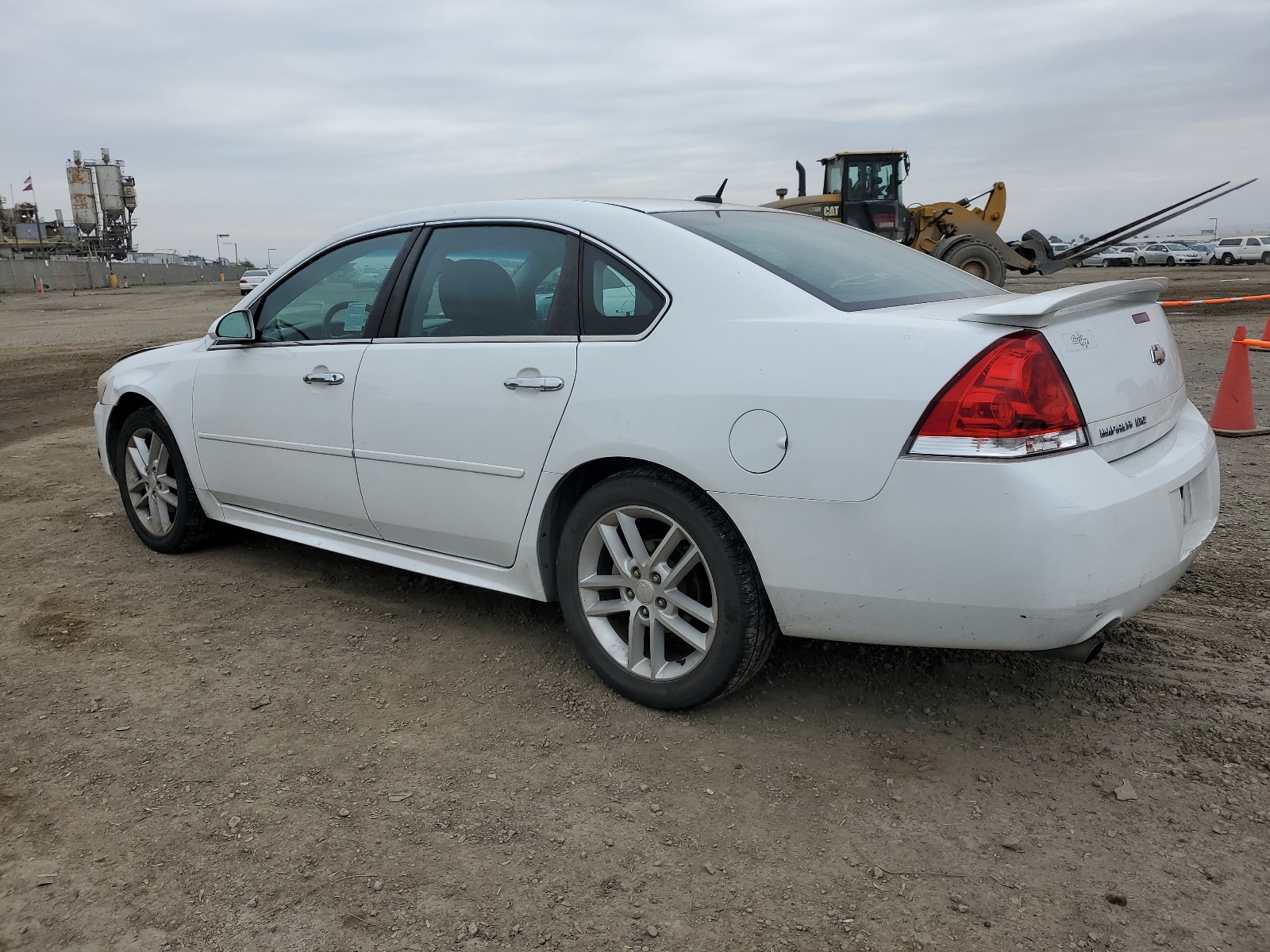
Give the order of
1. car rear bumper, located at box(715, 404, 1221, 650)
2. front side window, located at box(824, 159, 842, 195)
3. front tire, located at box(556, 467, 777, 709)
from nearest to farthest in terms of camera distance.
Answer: car rear bumper, located at box(715, 404, 1221, 650) < front tire, located at box(556, 467, 777, 709) < front side window, located at box(824, 159, 842, 195)

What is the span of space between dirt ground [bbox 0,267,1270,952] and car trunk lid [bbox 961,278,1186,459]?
0.88m

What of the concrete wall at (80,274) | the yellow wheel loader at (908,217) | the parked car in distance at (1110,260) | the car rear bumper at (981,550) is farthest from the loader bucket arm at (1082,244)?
the concrete wall at (80,274)

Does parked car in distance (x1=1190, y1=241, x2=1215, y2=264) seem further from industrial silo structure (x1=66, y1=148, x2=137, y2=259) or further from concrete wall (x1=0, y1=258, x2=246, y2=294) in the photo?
industrial silo structure (x1=66, y1=148, x2=137, y2=259)

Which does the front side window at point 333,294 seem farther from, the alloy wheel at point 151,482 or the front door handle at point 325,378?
the alloy wheel at point 151,482

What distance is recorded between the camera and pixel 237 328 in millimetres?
4137

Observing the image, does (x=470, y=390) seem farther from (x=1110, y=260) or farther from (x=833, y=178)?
(x=1110, y=260)

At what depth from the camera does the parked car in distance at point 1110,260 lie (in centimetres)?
4694

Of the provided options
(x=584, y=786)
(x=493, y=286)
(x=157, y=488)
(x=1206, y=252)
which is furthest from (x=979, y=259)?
(x=1206, y=252)

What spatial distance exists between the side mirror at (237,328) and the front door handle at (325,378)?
477mm

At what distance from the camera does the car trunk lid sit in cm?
251

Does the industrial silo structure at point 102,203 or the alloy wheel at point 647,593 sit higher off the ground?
the industrial silo structure at point 102,203

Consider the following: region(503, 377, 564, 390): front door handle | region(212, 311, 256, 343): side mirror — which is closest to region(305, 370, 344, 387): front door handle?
region(212, 311, 256, 343): side mirror

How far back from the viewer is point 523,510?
127 inches

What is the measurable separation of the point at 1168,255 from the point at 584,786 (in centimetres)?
5019
